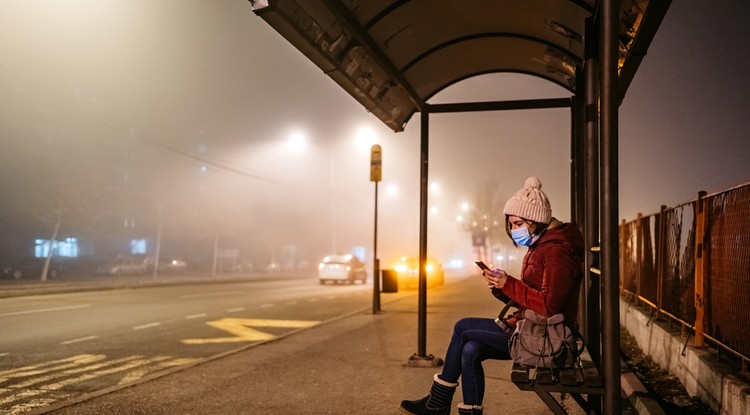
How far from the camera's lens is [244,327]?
41.8 feet

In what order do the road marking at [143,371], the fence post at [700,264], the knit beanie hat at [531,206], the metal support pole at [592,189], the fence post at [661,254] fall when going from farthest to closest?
the fence post at [661,254] → the road marking at [143,371] → the fence post at [700,264] → the metal support pole at [592,189] → the knit beanie hat at [531,206]

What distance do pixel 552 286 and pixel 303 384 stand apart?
3.86 m

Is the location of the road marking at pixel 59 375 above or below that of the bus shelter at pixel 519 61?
below

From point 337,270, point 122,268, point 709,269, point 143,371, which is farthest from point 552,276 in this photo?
point 122,268

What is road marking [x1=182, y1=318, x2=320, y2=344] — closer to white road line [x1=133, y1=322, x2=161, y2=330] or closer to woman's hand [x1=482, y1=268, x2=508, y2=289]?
white road line [x1=133, y1=322, x2=161, y2=330]

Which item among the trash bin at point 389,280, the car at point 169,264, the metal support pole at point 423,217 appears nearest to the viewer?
the metal support pole at point 423,217

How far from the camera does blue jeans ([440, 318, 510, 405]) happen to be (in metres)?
4.06

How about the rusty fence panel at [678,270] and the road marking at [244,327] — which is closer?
the rusty fence panel at [678,270]

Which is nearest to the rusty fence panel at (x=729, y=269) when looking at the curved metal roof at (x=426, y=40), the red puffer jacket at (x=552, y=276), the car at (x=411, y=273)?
the curved metal roof at (x=426, y=40)

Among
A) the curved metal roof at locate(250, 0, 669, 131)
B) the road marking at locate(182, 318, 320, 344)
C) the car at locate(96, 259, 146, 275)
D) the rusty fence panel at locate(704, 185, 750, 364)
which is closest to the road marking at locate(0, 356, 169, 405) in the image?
the road marking at locate(182, 318, 320, 344)

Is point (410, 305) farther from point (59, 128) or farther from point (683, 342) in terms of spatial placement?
point (59, 128)

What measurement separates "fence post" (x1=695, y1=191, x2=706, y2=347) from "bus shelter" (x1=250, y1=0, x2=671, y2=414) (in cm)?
105

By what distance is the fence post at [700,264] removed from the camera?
5777mm

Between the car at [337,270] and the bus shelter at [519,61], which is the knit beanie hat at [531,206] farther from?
the car at [337,270]
